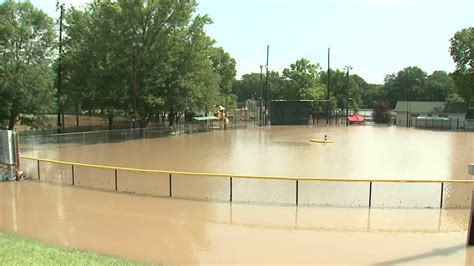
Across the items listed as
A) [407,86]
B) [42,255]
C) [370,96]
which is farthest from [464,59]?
[370,96]

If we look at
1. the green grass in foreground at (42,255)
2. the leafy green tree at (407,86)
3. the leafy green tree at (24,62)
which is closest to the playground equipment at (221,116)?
the leafy green tree at (24,62)

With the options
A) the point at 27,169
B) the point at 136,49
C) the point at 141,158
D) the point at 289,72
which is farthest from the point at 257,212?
the point at 289,72

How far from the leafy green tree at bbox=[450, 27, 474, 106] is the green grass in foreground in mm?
70670

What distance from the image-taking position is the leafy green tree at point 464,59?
2741 inches

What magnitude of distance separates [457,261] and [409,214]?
424 cm

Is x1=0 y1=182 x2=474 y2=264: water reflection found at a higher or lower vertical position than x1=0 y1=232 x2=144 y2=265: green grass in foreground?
lower

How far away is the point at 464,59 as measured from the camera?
7081 centimetres

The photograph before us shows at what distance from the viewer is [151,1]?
4447 cm

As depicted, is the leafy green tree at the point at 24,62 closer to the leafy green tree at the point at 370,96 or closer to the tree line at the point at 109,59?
the tree line at the point at 109,59

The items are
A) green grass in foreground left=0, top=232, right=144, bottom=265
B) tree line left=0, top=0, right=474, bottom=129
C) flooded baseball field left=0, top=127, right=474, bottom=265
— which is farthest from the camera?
tree line left=0, top=0, right=474, bottom=129

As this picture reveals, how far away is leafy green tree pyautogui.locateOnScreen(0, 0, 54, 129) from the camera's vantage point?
35781mm

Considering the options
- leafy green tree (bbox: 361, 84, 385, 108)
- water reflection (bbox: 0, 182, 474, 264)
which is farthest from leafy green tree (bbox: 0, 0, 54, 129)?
leafy green tree (bbox: 361, 84, 385, 108)

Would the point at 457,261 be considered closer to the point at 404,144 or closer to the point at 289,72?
the point at 404,144

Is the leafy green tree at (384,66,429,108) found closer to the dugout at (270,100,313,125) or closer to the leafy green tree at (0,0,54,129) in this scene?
the dugout at (270,100,313,125)
